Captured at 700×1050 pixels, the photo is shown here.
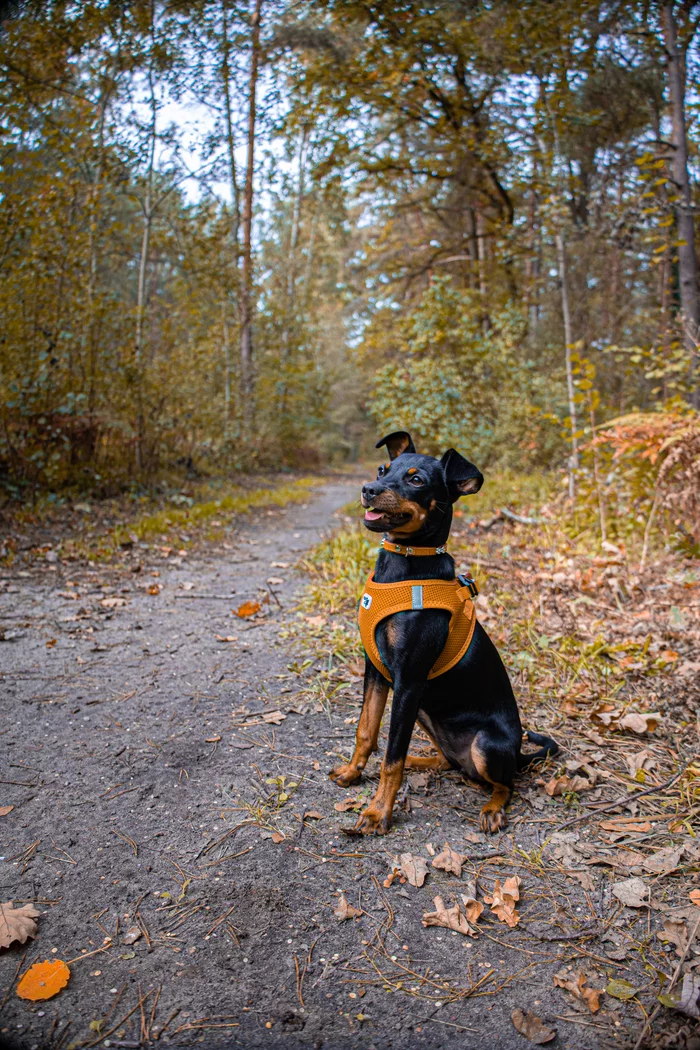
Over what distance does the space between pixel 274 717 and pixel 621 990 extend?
194 centimetres

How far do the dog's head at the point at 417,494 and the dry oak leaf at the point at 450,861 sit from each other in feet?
4.01

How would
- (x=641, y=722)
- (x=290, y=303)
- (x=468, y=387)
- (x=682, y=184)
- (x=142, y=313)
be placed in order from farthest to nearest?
(x=290, y=303) < (x=468, y=387) < (x=142, y=313) < (x=682, y=184) < (x=641, y=722)

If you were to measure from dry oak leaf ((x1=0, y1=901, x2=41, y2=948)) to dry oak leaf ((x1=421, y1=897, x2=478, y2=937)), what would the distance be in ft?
3.93

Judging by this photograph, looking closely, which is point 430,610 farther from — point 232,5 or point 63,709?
point 232,5

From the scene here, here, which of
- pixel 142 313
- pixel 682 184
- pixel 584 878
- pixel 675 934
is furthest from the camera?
pixel 142 313

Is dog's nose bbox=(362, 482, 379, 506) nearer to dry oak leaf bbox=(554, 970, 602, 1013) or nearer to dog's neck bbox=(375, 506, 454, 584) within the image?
dog's neck bbox=(375, 506, 454, 584)

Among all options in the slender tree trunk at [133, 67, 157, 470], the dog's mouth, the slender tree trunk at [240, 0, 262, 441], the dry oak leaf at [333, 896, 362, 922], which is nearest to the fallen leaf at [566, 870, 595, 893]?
the dry oak leaf at [333, 896, 362, 922]

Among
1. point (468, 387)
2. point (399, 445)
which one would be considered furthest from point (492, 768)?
point (468, 387)

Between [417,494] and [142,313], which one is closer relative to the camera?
[417,494]

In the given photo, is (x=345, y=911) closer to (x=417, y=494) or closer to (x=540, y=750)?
(x=540, y=750)

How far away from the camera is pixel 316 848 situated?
219 cm

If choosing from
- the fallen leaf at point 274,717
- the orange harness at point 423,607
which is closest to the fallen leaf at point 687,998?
the orange harness at point 423,607

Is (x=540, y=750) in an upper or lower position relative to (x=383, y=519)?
lower

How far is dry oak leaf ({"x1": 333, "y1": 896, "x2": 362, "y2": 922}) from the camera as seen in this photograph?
1875mm
